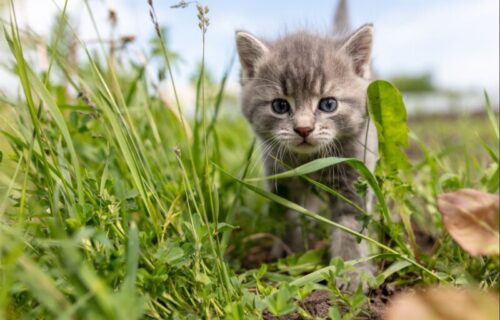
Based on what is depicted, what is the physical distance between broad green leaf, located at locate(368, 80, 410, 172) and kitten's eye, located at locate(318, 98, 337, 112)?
1.29ft

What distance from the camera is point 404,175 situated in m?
2.24

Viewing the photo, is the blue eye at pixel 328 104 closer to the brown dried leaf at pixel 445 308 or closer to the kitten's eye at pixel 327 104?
the kitten's eye at pixel 327 104

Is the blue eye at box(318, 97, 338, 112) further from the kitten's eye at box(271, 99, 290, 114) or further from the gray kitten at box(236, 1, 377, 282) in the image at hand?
the kitten's eye at box(271, 99, 290, 114)

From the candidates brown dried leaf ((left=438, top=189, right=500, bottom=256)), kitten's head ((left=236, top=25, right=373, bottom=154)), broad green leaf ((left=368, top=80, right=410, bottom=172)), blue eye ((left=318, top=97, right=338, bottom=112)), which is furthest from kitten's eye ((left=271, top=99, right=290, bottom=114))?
brown dried leaf ((left=438, top=189, right=500, bottom=256))

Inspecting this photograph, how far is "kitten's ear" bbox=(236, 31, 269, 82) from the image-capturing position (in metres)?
2.42

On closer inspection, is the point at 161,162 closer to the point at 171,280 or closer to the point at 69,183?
the point at 69,183

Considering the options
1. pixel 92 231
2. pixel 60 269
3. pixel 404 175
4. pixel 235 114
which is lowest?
pixel 235 114

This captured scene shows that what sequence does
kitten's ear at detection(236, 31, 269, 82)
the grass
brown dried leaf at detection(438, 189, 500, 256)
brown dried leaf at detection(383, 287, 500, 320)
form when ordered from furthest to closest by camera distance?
kitten's ear at detection(236, 31, 269, 82) → brown dried leaf at detection(438, 189, 500, 256) → the grass → brown dried leaf at detection(383, 287, 500, 320)

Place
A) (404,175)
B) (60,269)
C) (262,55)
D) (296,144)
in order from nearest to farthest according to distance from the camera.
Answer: (60,269)
(296,144)
(404,175)
(262,55)

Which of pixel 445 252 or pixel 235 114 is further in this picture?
pixel 235 114

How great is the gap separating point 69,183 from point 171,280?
1.48ft

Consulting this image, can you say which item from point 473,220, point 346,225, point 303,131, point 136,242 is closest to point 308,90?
point 303,131

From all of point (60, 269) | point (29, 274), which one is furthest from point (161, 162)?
point (29, 274)

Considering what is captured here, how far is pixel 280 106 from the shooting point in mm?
2260
